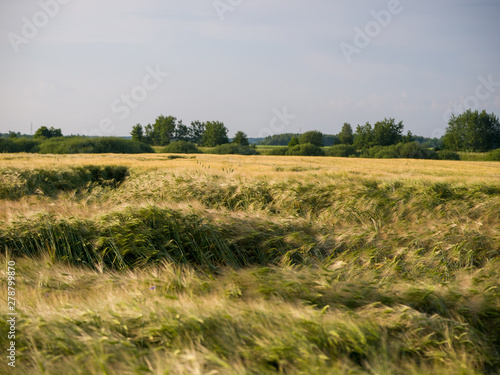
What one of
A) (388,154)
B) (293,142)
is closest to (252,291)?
(388,154)

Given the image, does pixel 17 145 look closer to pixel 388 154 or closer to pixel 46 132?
pixel 46 132

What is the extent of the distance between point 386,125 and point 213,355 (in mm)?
63697

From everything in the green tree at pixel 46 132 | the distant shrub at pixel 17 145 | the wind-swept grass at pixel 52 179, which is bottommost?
the wind-swept grass at pixel 52 179

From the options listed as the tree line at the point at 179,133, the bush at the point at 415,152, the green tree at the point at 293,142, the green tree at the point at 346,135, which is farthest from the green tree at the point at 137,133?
the bush at the point at 415,152

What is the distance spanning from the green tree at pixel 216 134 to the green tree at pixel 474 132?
3856cm

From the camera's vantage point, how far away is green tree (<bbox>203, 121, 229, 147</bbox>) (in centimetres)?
6631

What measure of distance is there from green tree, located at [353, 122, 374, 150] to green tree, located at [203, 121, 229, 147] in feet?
79.6

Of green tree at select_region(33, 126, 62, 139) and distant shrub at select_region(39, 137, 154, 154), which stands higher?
green tree at select_region(33, 126, 62, 139)

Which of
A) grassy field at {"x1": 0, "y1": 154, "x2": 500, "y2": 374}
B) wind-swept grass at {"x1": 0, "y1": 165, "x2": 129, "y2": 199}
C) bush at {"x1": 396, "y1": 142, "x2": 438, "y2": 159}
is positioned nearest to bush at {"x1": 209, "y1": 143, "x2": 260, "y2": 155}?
bush at {"x1": 396, "y1": 142, "x2": 438, "y2": 159}

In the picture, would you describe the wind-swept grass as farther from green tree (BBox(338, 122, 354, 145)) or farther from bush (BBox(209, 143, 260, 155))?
green tree (BBox(338, 122, 354, 145))

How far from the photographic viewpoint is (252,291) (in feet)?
11.5

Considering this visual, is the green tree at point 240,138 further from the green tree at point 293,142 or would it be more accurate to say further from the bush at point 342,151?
the bush at point 342,151

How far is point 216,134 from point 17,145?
31.9 meters

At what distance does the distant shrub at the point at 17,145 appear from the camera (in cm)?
4482
